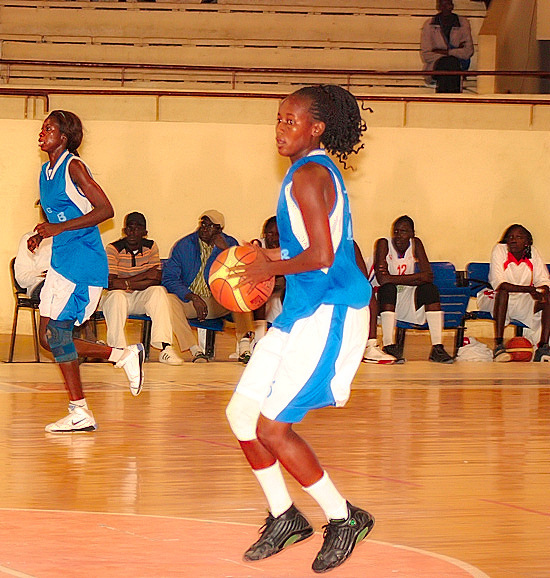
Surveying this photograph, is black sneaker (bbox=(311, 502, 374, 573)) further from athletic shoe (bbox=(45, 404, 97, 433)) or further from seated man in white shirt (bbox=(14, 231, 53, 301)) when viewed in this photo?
seated man in white shirt (bbox=(14, 231, 53, 301))

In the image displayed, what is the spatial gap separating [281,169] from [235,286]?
772cm

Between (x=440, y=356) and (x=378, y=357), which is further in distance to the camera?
(x=440, y=356)

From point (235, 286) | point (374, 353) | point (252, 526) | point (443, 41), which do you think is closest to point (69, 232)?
point (252, 526)

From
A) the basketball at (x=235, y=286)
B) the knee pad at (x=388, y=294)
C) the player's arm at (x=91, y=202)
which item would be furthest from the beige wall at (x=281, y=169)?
the basketball at (x=235, y=286)

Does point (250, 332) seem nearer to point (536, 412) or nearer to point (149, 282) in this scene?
point (149, 282)

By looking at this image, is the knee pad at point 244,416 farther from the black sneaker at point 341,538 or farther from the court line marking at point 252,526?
the court line marking at point 252,526

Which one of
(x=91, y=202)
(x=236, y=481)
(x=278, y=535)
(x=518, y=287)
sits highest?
(x=91, y=202)

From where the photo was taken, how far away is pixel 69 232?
557cm

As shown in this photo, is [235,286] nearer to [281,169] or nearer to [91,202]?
[91,202]

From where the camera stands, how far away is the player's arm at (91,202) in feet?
17.8

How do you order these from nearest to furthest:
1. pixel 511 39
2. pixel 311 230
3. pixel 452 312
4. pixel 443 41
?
pixel 311 230, pixel 452 312, pixel 443 41, pixel 511 39

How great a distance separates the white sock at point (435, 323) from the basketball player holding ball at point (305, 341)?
224 inches

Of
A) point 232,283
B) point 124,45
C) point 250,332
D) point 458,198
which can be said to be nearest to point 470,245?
point 458,198

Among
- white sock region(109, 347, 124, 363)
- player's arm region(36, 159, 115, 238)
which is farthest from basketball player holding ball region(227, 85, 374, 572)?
white sock region(109, 347, 124, 363)
